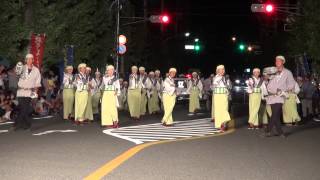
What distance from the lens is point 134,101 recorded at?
904 inches

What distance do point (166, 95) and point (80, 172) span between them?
10413 millimetres

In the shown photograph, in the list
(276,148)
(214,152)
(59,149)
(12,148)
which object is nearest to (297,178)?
(214,152)

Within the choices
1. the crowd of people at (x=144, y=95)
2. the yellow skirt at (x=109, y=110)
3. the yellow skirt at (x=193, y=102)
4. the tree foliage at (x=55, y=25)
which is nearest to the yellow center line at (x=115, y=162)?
the crowd of people at (x=144, y=95)

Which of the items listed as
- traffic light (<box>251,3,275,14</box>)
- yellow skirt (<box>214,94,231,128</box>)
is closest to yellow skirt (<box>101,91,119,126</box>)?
yellow skirt (<box>214,94,231,128</box>)

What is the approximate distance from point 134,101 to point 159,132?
21.7 ft

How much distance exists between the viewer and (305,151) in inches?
479

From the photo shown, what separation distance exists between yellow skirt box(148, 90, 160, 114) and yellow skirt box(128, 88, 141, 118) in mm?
2944

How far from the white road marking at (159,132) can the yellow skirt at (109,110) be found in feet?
1.74

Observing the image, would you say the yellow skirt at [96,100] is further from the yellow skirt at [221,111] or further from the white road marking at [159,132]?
the yellow skirt at [221,111]

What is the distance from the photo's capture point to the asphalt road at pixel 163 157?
8984 millimetres

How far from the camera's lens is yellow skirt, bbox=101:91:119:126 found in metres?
17.8

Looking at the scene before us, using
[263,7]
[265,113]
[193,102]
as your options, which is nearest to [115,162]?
[265,113]

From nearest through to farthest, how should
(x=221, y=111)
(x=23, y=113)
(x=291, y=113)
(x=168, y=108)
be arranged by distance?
(x=23, y=113) → (x=221, y=111) → (x=168, y=108) → (x=291, y=113)

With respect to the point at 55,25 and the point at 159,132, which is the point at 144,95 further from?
the point at 159,132
